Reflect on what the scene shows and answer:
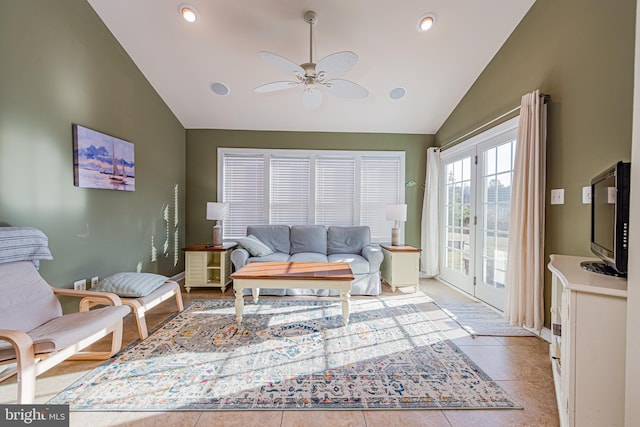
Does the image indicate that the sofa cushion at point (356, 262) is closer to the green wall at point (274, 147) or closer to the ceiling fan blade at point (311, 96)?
the green wall at point (274, 147)

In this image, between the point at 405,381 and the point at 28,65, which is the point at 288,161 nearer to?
the point at 28,65

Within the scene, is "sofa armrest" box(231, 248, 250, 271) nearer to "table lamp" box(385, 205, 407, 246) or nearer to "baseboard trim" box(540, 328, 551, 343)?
"table lamp" box(385, 205, 407, 246)

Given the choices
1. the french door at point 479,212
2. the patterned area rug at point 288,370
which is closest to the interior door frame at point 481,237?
the french door at point 479,212

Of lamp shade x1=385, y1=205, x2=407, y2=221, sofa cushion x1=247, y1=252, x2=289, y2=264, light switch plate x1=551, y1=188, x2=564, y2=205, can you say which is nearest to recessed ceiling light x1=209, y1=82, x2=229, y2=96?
sofa cushion x1=247, y1=252, x2=289, y2=264

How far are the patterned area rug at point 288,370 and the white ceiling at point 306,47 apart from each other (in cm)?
294

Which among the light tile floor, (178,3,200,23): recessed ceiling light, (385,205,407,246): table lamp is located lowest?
the light tile floor

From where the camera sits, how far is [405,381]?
1868mm

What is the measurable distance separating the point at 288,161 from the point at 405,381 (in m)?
3.67

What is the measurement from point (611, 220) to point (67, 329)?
3261mm

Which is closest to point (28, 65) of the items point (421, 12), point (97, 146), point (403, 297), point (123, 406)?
point (97, 146)

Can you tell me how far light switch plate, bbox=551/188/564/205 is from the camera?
93.7 inches

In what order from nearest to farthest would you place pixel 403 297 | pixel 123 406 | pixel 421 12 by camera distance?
pixel 123 406, pixel 421 12, pixel 403 297

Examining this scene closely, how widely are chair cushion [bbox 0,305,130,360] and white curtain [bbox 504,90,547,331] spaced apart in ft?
11.0

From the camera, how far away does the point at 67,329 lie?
1.74 meters
